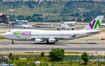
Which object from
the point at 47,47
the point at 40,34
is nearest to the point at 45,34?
the point at 40,34

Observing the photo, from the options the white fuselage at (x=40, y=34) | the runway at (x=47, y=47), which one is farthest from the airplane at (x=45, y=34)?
the runway at (x=47, y=47)

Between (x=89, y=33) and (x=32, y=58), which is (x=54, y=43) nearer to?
(x=89, y=33)

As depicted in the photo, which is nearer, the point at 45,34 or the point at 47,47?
the point at 47,47

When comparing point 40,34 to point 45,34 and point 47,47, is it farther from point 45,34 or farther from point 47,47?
point 47,47

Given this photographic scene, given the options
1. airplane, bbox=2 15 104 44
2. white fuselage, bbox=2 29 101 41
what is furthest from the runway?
white fuselage, bbox=2 29 101 41

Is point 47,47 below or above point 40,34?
below

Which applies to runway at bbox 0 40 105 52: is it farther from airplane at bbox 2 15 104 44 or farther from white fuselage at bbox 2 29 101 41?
white fuselage at bbox 2 29 101 41

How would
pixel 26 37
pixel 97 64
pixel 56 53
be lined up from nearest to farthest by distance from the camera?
pixel 97 64
pixel 56 53
pixel 26 37

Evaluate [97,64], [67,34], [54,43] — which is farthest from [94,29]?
[97,64]

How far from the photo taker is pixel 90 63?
49875mm

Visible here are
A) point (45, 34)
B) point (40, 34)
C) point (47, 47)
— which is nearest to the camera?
point (47, 47)

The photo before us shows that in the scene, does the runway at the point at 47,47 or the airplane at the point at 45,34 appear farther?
the airplane at the point at 45,34

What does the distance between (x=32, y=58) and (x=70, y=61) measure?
9468 millimetres

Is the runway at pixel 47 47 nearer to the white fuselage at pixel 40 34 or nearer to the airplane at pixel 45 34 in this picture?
the airplane at pixel 45 34
